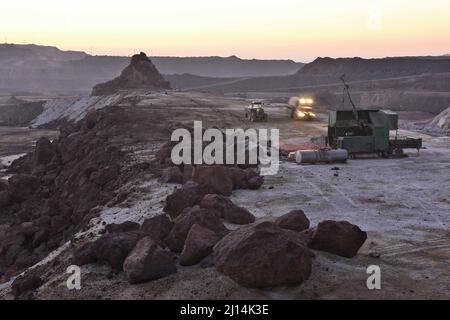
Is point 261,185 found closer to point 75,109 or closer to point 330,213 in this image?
point 330,213

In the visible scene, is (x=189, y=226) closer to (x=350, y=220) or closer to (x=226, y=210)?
(x=226, y=210)

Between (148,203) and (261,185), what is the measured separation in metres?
5.11

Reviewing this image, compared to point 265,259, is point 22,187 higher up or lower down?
lower down

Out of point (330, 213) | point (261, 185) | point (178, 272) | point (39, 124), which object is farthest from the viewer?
point (39, 124)

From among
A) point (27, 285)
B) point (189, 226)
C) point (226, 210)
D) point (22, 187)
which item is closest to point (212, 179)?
point (226, 210)

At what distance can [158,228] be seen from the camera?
13.1m

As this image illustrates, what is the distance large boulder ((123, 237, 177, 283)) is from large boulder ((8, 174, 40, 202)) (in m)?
18.1

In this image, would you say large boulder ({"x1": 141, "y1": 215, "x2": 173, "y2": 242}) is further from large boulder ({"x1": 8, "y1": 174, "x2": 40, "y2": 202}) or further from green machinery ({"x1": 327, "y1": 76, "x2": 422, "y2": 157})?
green machinery ({"x1": 327, "y1": 76, "x2": 422, "y2": 157})

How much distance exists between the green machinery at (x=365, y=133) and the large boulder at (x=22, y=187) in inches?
676

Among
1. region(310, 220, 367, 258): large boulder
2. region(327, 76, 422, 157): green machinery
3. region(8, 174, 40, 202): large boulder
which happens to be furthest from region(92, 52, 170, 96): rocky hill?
region(310, 220, 367, 258): large boulder

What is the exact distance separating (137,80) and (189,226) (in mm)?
75583

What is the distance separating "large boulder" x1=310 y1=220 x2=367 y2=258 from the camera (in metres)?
12.1
